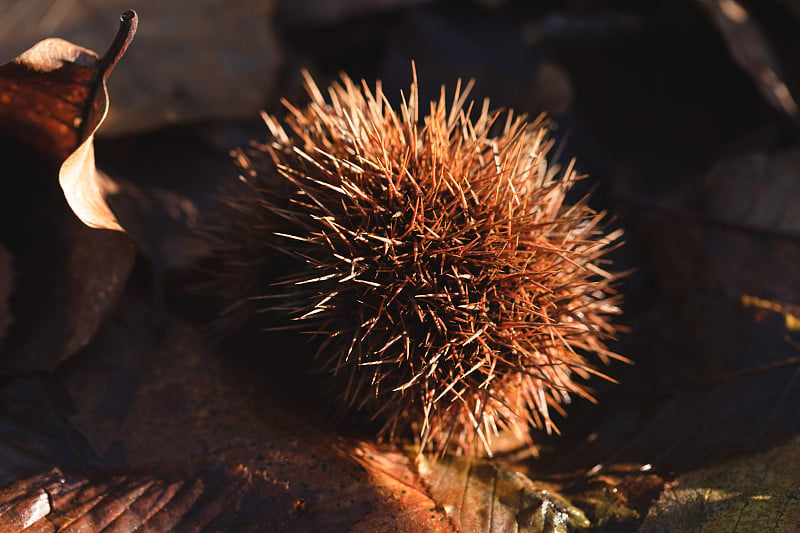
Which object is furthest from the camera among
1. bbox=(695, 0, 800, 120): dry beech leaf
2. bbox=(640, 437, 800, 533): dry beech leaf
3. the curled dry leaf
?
bbox=(695, 0, 800, 120): dry beech leaf

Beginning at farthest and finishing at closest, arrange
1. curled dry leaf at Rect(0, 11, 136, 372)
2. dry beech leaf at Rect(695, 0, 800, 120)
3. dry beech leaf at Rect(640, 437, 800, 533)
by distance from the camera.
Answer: dry beech leaf at Rect(695, 0, 800, 120) → curled dry leaf at Rect(0, 11, 136, 372) → dry beech leaf at Rect(640, 437, 800, 533)

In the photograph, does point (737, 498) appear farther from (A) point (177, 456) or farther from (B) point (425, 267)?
(A) point (177, 456)

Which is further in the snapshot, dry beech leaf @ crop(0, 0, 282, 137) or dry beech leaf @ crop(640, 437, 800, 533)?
dry beech leaf @ crop(0, 0, 282, 137)

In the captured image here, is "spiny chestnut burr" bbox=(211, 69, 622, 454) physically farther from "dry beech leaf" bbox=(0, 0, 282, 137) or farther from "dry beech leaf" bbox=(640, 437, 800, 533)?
"dry beech leaf" bbox=(0, 0, 282, 137)

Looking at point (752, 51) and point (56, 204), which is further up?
point (752, 51)

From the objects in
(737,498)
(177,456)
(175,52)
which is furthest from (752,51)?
(177,456)

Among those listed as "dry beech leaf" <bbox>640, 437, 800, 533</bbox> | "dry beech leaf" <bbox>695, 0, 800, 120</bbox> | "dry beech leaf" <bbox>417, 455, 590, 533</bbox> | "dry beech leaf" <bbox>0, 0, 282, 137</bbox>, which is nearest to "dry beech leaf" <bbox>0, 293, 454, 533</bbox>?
"dry beech leaf" <bbox>417, 455, 590, 533</bbox>

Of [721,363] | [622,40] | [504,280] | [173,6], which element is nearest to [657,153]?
[622,40]
